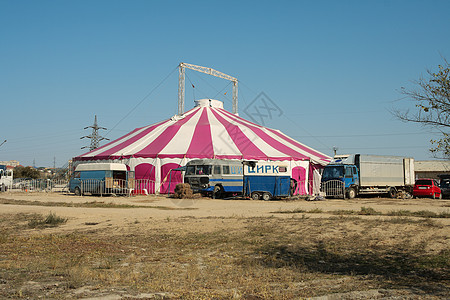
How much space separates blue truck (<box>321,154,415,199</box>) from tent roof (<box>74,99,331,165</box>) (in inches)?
182

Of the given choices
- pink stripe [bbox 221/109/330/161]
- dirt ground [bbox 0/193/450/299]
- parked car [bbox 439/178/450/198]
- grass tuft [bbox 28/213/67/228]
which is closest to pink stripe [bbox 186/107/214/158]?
pink stripe [bbox 221/109/330/161]

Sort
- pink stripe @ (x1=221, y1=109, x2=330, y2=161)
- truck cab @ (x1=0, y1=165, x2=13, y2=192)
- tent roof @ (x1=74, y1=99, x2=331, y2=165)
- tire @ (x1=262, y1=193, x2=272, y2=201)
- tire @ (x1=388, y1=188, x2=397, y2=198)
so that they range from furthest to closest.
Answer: truck cab @ (x1=0, y1=165, x2=13, y2=192), pink stripe @ (x1=221, y1=109, x2=330, y2=161), tent roof @ (x1=74, y1=99, x2=331, y2=165), tire @ (x1=388, y1=188, x2=397, y2=198), tire @ (x1=262, y1=193, x2=272, y2=201)

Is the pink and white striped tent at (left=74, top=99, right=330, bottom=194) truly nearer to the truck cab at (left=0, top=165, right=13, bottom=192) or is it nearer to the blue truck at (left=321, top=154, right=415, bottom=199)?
the blue truck at (left=321, top=154, right=415, bottom=199)

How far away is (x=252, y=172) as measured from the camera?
83.5 feet

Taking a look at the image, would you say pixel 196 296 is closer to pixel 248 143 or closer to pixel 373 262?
pixel 373 262

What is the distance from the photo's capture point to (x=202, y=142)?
3095 centimetres

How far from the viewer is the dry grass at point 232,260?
5.79 metres

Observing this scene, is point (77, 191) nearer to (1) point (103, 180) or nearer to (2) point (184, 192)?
(1) point (103, 180)

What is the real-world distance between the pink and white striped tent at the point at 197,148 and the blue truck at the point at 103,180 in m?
1.22

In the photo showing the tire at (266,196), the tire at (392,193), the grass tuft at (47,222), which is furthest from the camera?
the tire at (392,193)

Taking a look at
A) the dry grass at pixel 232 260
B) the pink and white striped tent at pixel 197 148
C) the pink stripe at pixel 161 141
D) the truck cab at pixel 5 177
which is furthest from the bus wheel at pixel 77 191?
the dry grass at pixel 232 260

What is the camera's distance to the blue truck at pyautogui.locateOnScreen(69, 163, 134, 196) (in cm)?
2766

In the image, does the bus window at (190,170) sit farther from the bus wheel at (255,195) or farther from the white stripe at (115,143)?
the white stripe at (115,143)

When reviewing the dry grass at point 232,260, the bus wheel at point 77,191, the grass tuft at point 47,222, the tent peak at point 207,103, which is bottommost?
the dry grass at point 232,260
